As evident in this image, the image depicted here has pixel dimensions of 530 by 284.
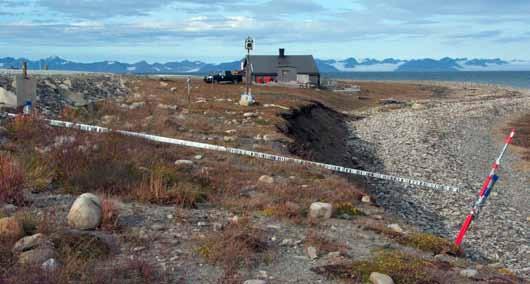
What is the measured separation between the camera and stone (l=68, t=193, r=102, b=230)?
7488 mm

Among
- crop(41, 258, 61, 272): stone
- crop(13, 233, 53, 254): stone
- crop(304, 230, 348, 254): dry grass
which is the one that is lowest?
crop(304, 230, 348, 254): dry grass

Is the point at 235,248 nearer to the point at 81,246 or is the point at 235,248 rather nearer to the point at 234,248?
the point at 234,248

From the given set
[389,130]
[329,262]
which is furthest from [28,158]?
[389,130]

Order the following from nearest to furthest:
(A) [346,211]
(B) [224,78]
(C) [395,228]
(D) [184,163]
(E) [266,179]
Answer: (C) [395,228] < (A) [346,211] < (E) [266,179] < (D) [184,163] < (B) [224,78]

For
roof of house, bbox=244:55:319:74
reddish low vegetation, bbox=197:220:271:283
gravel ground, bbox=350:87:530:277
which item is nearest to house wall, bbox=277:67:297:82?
roof of house, bbox=244:55:319:74

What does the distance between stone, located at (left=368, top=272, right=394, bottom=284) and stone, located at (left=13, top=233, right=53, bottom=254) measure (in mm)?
3713

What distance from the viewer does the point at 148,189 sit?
374 inches

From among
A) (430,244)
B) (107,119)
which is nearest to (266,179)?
(430,244)

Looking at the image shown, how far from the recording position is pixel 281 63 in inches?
2987

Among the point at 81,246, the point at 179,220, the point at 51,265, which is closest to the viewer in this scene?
the point at 51,265

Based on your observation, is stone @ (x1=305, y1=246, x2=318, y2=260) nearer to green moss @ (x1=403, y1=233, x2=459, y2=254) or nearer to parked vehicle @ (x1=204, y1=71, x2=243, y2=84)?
green moss @ (x1=403, y1=233, x2=459, y2=254)

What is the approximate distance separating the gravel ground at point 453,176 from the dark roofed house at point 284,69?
29.1 meters

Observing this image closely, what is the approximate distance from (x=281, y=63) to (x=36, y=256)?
7092 centimetres

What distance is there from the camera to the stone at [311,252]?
7.36 m
